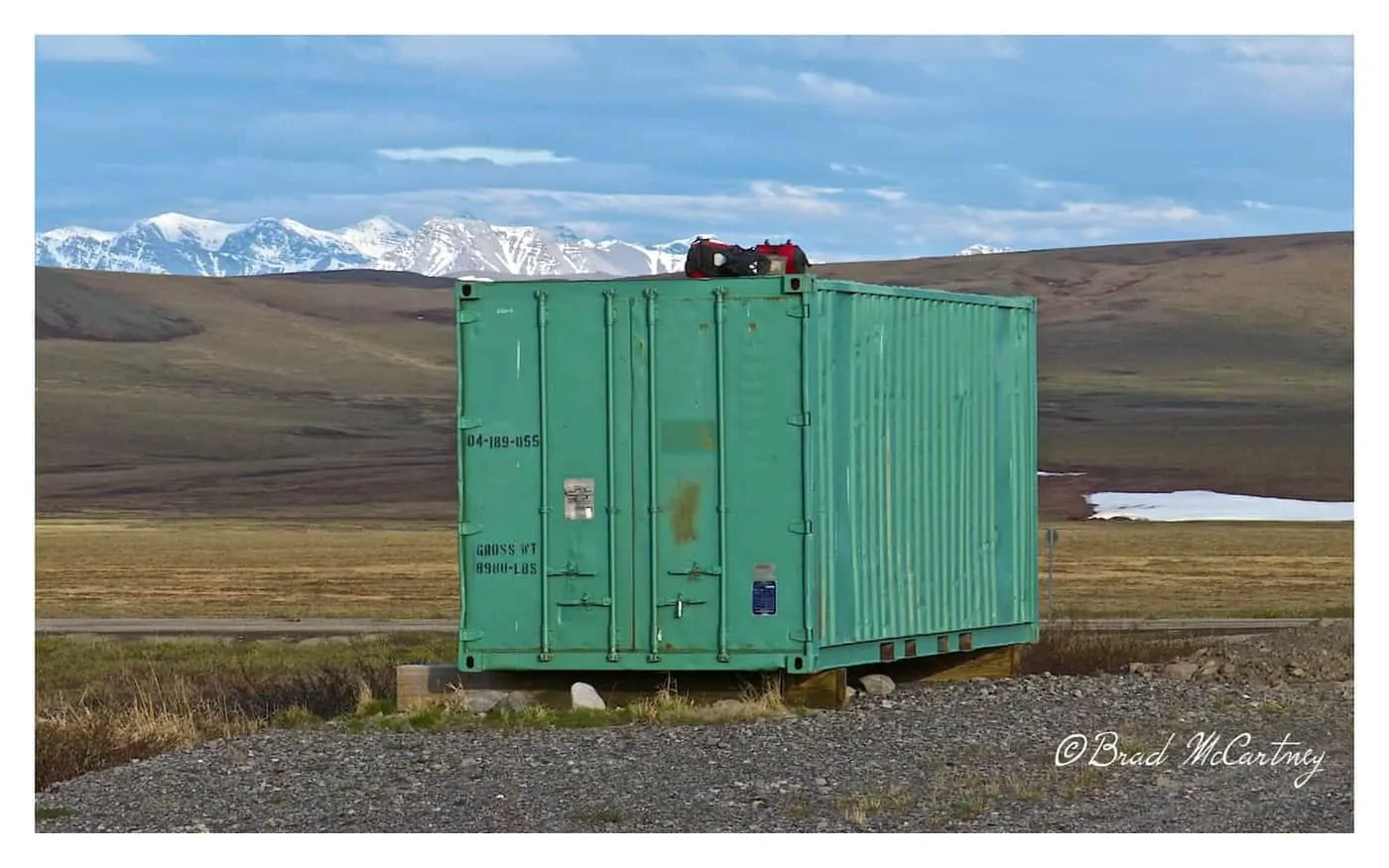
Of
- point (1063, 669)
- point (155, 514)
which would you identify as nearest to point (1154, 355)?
point (155, 514)

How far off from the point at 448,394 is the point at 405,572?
118m

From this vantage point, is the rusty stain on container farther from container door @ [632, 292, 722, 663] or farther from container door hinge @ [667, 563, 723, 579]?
container door hinge @ [667, 563, 723, 579]

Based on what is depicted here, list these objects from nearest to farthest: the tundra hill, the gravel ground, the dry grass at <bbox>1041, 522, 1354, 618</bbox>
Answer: the gravel ground < the dry grass at <bbox>1041, 522, 1354, 618</bbox> < the tundra hill

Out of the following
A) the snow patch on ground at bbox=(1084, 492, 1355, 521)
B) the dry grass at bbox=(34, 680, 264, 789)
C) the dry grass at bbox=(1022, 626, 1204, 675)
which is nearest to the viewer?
the dry grass at bbox=(34, 680, 264, 789)

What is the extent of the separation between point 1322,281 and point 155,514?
115740 millimetres

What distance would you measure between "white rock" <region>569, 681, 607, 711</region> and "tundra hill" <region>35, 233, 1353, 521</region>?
253 ft

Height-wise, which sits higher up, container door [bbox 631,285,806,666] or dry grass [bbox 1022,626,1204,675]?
container door [bbox 631,285,806,666]

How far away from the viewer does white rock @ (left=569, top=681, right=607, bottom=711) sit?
14.8 m

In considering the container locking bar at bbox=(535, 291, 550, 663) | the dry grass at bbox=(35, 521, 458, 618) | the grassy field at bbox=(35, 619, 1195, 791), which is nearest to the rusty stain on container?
the container locking bar at bbox=(535, 291, 550, 663)

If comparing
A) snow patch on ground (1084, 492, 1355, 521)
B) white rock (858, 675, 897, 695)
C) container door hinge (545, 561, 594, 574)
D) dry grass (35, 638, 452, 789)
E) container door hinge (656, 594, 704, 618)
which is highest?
container door hinge (545, 561, 594, 574)

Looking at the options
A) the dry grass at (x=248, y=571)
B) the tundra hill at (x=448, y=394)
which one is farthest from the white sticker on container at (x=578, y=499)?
the tundra hill at (x=448, y=394)

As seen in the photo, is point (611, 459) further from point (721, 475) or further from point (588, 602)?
point (588, 602)

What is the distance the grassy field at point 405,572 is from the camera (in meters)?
39.9

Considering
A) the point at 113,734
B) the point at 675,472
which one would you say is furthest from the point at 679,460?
the point at 113,734
